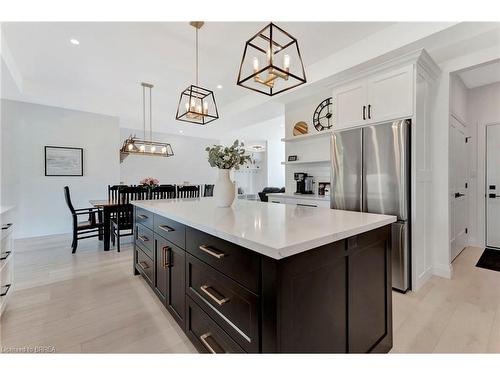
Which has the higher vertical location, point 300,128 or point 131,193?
point 300,128

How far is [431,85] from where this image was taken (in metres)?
2.83

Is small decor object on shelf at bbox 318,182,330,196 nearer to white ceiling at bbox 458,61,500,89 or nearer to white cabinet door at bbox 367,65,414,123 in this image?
white cabinet door at bbox 367,65,414,123

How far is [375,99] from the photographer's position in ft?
8.96

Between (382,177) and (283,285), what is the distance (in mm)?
2143

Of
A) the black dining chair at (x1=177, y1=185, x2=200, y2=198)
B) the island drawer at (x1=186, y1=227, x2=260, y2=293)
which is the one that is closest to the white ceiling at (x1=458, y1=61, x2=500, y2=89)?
the island drawer at (x1=186, y1=227, x2=260, y2=293)

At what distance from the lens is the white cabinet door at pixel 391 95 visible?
8.09 feet

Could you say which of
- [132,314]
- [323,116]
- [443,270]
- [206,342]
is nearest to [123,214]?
[132,314]

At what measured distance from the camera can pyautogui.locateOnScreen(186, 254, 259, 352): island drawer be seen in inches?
41.8

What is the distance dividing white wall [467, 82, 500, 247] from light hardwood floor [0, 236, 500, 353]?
41.8 inches

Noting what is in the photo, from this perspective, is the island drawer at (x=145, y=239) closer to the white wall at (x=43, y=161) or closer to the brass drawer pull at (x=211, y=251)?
the brass drawer pull at (x=211, y=251)

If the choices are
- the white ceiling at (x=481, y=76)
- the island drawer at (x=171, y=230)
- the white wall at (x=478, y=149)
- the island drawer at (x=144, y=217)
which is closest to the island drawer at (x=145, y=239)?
the island drawer at (x=144, y=217)

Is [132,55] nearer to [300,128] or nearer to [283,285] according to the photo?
[300,128]

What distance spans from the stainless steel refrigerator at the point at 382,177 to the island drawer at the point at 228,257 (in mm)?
2050
